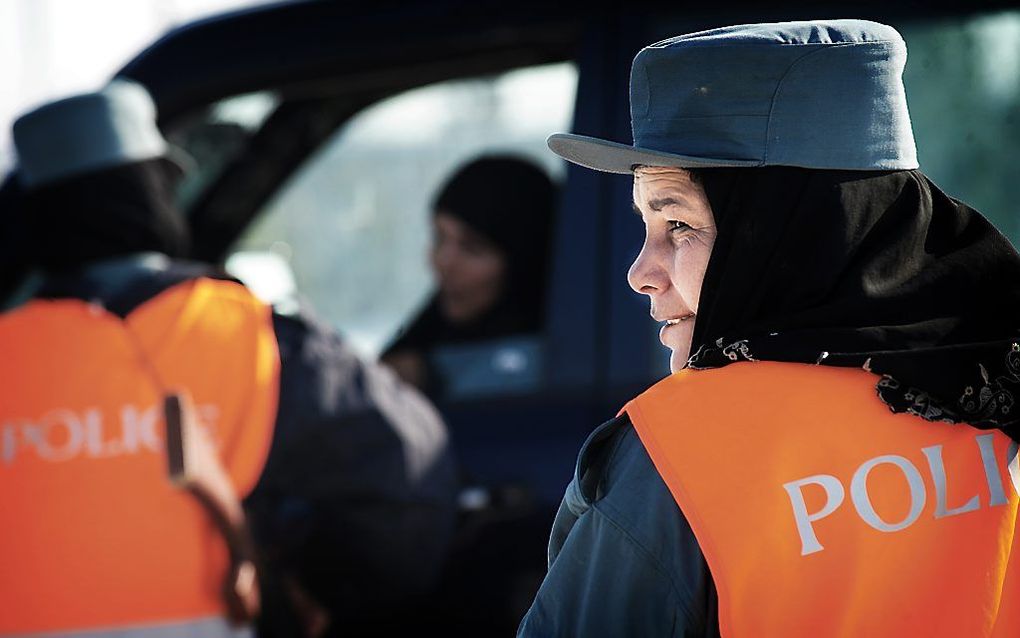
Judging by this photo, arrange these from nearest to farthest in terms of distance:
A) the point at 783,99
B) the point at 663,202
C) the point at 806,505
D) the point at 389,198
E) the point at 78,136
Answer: the point at 806,505
the point at 783,99
the point at 663,202
the point at 78,136
the point at 389,198

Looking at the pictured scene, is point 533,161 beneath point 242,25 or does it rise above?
beneath

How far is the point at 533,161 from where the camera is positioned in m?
3.29

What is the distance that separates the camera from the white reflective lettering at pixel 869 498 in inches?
52.6

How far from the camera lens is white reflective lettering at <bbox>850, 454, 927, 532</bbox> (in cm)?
134

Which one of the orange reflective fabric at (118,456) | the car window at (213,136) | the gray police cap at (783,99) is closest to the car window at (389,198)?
the car window at (213,136)

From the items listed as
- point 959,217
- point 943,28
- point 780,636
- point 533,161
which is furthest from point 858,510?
point 533,161

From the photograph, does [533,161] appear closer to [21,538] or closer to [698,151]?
[21,538]

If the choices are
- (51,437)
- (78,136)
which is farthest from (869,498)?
(78,136)

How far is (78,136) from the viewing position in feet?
9.31

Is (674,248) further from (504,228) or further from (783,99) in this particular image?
(504,228)

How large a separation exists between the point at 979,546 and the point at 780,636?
22 centimetres

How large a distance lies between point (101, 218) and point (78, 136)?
18 centimetres

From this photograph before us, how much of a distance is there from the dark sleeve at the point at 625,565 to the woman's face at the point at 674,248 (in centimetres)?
23

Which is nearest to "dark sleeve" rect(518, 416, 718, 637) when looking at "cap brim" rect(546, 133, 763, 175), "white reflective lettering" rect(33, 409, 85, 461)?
"cap brim" rect(546, 133, 763, 175)
